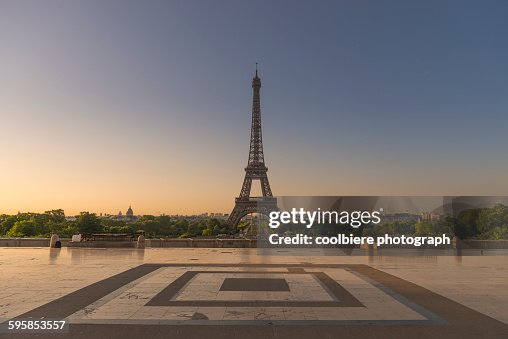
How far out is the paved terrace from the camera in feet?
31.5

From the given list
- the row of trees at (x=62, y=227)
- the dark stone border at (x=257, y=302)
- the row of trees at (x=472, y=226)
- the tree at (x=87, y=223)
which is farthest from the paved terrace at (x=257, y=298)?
the row of trees at (x=62, y=227)

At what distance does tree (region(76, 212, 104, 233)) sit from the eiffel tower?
88.3 ft

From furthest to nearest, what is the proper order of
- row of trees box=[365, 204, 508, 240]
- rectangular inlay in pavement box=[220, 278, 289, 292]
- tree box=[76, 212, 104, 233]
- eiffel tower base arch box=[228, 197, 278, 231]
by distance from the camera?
1. eiffel tower base arch box=[228, 197, 278, 231]
2. tree box=[76, 212, 104, 233]
3. row of trees box=[365, 204, 508, 240]
4. rectangular inlay in pavement box=[220, 278, 289, 292]

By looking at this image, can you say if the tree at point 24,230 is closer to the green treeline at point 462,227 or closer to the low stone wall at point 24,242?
the low stone wall at point 24,242

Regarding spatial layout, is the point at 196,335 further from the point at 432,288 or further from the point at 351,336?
the point at 432,288

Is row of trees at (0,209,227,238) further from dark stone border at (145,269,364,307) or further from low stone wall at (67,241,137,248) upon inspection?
dark stone border at (145,269,364,307)

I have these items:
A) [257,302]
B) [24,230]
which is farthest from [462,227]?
[24,230]

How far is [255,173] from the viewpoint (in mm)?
83000

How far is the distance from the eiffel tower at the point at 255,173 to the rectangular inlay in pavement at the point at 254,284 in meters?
63.1

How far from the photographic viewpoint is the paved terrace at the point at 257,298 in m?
9.61

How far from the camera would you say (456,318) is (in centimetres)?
1070

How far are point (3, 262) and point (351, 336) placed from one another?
66.1ft

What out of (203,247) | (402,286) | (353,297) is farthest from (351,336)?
(203,247)

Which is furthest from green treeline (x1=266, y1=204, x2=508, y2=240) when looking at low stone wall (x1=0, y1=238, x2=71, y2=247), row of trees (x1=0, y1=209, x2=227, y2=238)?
row of trees (x1=0, y1=209, x2=227, y2=238)
